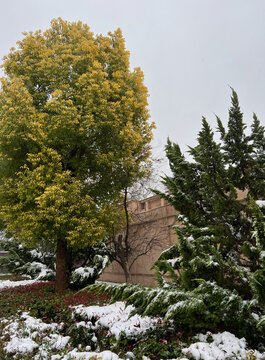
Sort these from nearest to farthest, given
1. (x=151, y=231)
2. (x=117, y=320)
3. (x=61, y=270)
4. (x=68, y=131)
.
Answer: (x=117, y=320) → (x=68, y=131) → (x=61, y=270) → (x=151, y=231)

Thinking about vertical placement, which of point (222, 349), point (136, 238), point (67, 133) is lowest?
point (222, 349)

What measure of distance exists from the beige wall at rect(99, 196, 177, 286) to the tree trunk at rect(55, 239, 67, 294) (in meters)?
4.04

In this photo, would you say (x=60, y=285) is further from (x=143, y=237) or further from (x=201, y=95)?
(x=201, y=95)

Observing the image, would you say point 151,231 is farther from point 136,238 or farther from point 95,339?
point 95,339

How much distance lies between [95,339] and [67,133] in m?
5.99

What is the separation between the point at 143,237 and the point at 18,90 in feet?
26.6

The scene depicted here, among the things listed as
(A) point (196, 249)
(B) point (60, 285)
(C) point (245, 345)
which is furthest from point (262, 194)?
(B) point (60, 285)

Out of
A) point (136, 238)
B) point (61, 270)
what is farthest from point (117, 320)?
point (136, 238)

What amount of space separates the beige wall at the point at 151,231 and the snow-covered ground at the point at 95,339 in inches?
265

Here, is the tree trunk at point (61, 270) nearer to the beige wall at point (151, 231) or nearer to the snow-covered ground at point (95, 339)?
the snow-covered ground at point (95, 339)

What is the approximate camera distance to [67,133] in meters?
8.42

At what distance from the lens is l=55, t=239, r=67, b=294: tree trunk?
30.2 feet

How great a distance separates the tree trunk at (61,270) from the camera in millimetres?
9219

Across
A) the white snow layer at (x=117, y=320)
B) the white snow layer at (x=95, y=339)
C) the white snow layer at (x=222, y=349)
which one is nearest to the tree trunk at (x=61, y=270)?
the white snow layer at (x=95, y=339)
